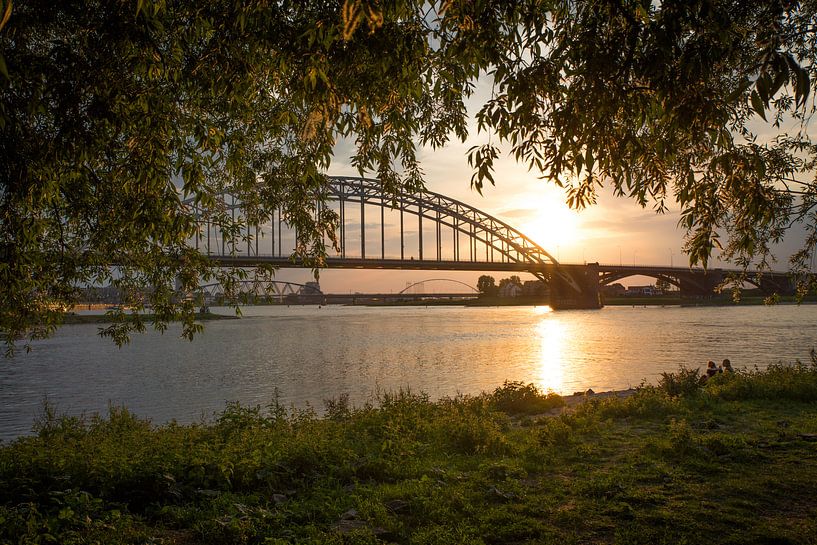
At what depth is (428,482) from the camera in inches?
255

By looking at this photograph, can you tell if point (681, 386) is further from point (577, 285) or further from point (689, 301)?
point (689, 301)

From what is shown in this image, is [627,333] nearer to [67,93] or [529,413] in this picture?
[529,413]

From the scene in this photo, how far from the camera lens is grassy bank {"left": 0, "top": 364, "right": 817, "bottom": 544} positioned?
500 cm

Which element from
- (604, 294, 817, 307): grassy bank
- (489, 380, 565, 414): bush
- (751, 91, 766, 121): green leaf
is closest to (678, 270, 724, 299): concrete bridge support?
(604, 294, 817, 307): grassy bank

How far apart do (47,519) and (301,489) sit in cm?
260

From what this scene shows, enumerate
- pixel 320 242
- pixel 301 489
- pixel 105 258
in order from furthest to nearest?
pixel 105 258 → pixel 320 242 → pixel 301 489

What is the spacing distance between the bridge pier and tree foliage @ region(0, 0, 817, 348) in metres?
101

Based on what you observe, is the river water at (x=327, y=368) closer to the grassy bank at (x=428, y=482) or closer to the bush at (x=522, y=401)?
the bush at (x=522, y=401)

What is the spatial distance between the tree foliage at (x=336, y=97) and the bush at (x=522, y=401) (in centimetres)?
688

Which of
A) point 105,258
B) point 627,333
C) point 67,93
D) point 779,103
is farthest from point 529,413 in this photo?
point 627,333

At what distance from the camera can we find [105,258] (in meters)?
7.91

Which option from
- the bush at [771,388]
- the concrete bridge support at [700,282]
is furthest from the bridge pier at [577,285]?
the bush at [771,388]

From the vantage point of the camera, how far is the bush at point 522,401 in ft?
39.5

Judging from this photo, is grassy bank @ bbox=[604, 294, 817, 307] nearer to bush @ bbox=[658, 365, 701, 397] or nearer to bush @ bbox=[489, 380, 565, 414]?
bush @ bbox=[658, 365, 701, 397]
